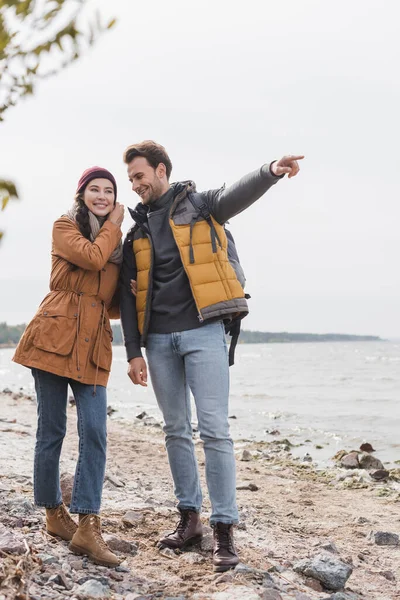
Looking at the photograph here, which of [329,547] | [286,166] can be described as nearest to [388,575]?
[329,547]

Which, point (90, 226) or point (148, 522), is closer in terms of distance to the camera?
point (90, 226)

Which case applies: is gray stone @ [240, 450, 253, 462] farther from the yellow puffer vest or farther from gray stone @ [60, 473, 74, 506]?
the yellow puffer vest

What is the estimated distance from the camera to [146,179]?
4.34 m

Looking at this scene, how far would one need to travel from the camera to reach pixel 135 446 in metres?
10.9

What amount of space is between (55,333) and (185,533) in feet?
5.26

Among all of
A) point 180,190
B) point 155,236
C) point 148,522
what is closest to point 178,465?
point 148,522

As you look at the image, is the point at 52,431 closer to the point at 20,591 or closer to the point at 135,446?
the point at 20,591

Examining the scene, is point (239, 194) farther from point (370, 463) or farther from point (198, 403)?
point (370, 463)

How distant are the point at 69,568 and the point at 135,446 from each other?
7.42m

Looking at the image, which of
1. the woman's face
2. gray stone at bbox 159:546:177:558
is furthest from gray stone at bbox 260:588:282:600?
the woman's face

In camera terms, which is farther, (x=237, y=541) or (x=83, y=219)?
(x=237, y=541)

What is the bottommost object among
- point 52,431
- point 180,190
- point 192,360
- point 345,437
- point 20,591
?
point 345,437

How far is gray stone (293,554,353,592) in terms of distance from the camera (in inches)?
153

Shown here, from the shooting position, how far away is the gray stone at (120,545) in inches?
161
